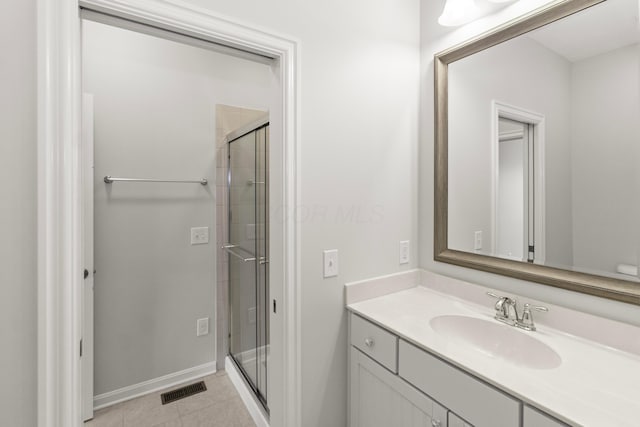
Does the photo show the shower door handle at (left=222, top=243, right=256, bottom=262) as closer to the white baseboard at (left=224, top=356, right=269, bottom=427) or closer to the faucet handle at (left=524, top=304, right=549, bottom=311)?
the white baseboard at (left=224, top=356, right=269, bottom=427)

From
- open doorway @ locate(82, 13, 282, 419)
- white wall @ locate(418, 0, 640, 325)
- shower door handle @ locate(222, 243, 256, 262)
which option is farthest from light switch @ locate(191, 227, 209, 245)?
white wall @ locate(418, 0, 640, 325)

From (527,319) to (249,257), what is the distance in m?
1.51

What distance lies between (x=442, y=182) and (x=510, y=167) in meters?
0.30

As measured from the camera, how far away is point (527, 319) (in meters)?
1.16

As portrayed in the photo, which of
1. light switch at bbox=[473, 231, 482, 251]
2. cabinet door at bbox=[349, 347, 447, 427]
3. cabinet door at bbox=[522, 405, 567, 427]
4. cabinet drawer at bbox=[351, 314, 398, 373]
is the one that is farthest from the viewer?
light switch at bbox=[473, 231, 482, 251]

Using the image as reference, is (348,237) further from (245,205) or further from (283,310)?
(245,205)

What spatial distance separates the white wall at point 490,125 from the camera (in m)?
1.18

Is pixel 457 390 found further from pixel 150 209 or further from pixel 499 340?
pixel 150 209

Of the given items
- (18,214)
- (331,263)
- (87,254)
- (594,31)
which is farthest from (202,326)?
(594,31)

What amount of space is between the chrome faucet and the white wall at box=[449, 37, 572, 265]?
0.70 feet

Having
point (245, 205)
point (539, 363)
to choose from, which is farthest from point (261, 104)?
point (539, 363)

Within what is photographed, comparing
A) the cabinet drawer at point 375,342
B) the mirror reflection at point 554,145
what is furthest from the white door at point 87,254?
the mirror reflection at point 554,145

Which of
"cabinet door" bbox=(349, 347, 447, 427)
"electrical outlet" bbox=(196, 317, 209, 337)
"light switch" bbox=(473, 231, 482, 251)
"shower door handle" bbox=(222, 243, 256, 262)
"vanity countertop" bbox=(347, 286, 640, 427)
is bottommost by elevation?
"electrical outlet" bbox=(196, 317, 209, 337)

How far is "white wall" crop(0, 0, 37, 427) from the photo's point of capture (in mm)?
796
